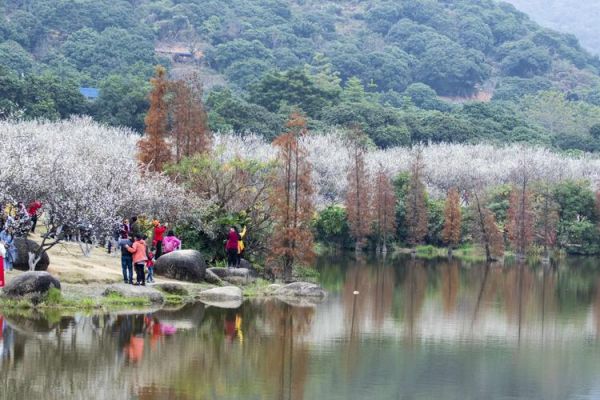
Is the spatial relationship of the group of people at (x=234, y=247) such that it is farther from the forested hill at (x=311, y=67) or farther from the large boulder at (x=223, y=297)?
the forested hill at (x=311, y=67)

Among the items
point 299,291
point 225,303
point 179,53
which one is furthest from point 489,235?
point 179,53

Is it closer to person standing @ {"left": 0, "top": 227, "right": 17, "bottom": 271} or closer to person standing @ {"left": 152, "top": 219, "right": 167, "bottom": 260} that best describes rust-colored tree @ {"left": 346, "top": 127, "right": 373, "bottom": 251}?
person standing @ {"left": 152, "top": 219, "right": 167, "bottom": 260}

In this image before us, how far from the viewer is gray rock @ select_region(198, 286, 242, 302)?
36.8 m

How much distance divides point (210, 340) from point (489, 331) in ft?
29.9

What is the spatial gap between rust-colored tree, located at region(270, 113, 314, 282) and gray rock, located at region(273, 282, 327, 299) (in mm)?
3903

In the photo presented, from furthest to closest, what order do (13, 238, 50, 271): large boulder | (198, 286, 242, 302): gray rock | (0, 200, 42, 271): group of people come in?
(198, 286, 242, 302): gray rock, (13, 238, 50, 271): large boulder, (0, 200, 42, 271): group of people

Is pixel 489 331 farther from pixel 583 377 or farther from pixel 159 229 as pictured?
pixel 159 229

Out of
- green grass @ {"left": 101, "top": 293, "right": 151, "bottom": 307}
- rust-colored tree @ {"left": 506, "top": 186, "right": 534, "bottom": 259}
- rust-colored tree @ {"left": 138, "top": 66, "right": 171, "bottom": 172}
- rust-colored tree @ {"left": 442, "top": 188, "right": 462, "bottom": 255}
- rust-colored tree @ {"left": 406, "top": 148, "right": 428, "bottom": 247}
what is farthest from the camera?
rust-colored tree @ {"left": 406, "top": 148, "right": 428, "bottom": 247}

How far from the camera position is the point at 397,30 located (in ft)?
620

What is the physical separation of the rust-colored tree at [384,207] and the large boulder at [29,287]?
4357 centimetres

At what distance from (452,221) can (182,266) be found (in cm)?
3709

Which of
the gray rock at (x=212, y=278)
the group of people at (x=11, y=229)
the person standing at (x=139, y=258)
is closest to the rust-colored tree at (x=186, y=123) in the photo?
the gray rock at (x=212, y=278)

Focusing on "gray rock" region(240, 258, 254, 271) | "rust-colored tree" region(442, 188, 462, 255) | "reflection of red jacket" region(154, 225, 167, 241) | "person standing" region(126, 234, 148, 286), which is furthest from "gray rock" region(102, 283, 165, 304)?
"rust-colored tree" region(442, 188, 462, 255)

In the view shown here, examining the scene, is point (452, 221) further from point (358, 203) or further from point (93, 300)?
point (93, 300)
